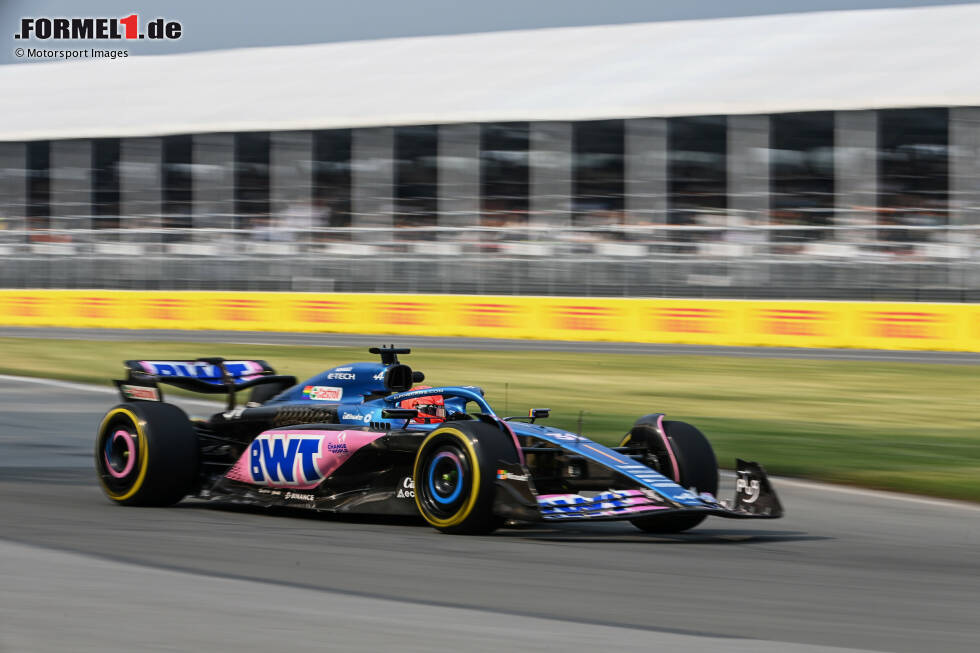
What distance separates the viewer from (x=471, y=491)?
22.1 feet

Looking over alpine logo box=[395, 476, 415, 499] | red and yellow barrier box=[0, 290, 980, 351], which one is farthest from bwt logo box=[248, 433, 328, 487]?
red and yellow barrier box=[0, 290, 980, 351]

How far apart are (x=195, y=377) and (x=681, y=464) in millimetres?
3406

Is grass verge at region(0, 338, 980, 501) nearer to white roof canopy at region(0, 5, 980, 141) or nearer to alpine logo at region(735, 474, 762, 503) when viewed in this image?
alpine logo at region(735, 474, 762, 503)

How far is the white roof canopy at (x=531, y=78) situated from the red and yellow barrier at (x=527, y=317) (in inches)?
146

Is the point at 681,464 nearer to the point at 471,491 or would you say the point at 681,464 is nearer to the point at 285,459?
the point at 471,491

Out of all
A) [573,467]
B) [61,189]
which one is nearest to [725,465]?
[573,467]

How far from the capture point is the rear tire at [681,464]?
737 centimetres

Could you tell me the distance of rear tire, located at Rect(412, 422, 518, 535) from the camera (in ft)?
22.0

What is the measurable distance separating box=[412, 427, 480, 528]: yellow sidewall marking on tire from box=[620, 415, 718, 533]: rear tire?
105cm

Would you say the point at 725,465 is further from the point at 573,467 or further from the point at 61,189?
the point at 61,189

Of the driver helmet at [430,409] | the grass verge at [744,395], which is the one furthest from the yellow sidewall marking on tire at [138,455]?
the grass verge at [744,395]

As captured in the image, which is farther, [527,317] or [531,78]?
[531,78]

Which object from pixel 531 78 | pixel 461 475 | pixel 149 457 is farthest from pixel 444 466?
pixel 531 78

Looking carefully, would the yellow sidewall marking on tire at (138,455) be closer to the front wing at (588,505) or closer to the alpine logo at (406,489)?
the alpine logo at (406,489)
